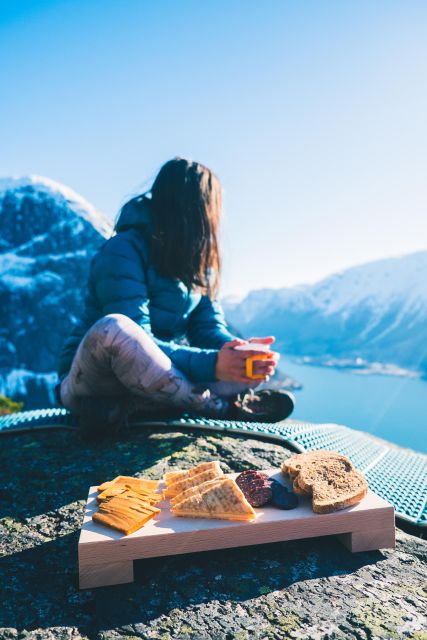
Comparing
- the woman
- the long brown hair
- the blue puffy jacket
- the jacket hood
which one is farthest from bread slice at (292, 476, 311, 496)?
the jacket hood

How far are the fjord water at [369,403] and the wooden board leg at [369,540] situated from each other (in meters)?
61.2

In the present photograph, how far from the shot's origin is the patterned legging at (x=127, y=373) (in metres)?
2.50

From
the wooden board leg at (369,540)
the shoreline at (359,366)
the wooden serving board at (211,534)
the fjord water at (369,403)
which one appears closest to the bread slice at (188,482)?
the wooden serving board at (211,534)

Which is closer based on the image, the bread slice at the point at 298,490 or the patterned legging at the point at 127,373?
the bread slice at the point at 298,490

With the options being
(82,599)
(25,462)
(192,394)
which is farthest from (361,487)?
(25,462)

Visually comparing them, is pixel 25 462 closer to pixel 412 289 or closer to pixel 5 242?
pixel 5 242

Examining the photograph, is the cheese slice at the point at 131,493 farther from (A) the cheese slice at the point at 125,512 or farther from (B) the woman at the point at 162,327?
(B) the woman at the point at 162,327

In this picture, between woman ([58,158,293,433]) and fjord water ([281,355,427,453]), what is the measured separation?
59.8m

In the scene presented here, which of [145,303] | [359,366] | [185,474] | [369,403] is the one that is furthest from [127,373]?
[359,366]

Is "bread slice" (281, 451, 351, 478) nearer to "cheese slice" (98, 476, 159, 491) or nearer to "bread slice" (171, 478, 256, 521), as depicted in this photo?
"bread slice" (171, 478, 256, 521)

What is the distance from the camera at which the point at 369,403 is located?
96625 mm

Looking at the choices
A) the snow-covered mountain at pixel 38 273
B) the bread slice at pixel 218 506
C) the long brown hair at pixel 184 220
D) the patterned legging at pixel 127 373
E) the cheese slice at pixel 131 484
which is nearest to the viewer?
the bread slice at pixel 218 506

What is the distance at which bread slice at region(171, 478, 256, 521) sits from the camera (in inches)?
63.1

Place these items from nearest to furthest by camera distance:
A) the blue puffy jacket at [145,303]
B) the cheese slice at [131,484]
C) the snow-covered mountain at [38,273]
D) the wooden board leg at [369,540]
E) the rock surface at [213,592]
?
the rock surface at [213,592]
the wooden board leg at [369,540]
the cheese slice at [131,484]
the blue puffy jacket at [145,303]
the snow-covered mountain at [38,273]
